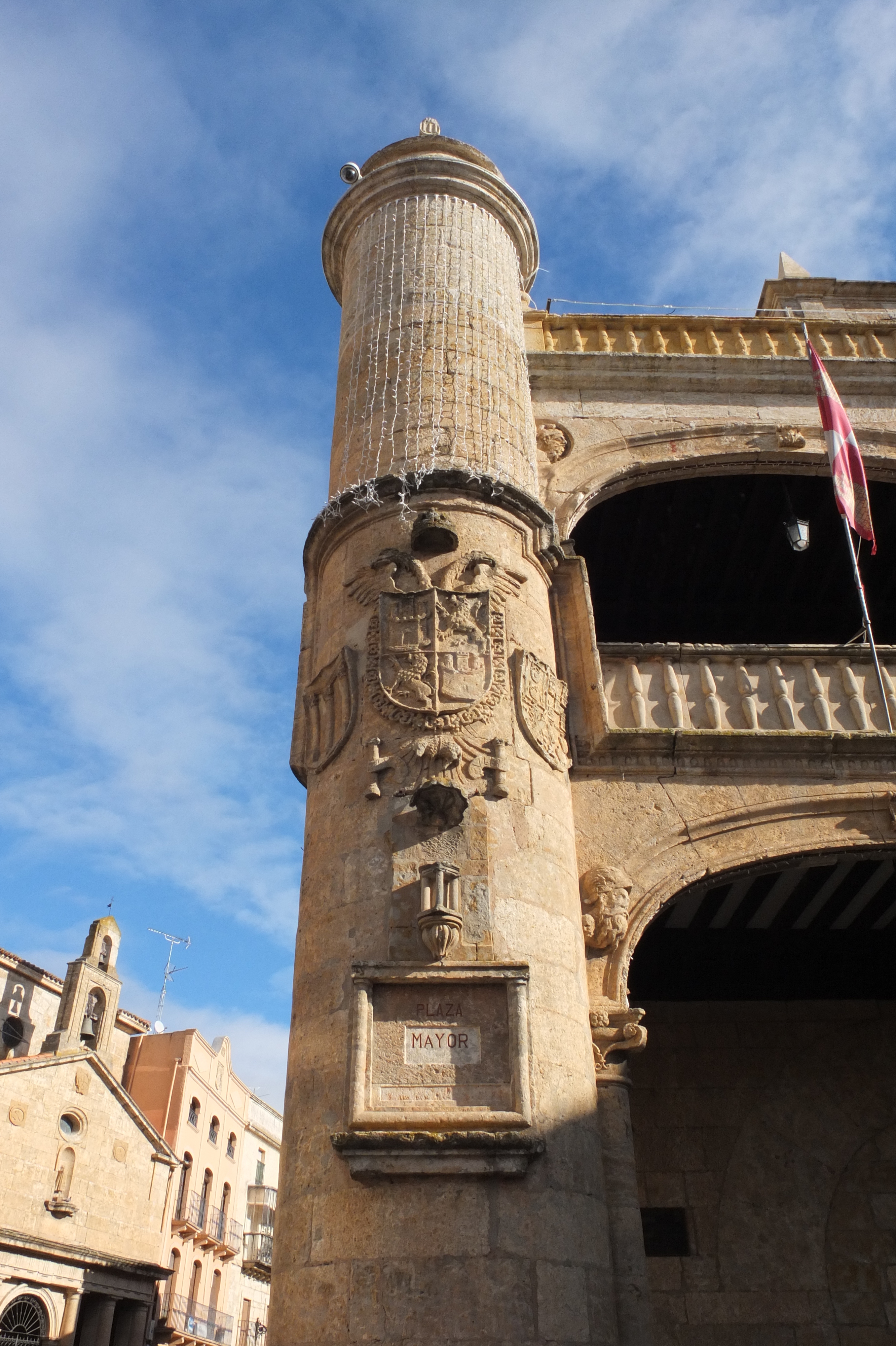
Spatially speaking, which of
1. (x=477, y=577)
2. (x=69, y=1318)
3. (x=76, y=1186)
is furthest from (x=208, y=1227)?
(x=477, y=577)

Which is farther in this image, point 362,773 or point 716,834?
point 716,834

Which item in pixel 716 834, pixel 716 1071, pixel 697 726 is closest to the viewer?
pixel 716 834

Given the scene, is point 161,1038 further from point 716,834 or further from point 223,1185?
point 716,834

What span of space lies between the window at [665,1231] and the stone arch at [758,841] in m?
3.26

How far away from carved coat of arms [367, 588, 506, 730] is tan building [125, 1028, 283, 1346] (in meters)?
29.1

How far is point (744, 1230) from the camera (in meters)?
9.21

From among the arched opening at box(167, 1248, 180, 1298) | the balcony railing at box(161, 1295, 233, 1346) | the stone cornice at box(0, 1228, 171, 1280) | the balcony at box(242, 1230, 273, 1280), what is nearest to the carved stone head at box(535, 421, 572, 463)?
the stone cornice at box(0, 1228, 171, 1280)

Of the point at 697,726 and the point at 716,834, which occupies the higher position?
the point at 697,726

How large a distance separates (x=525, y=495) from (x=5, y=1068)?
2447cm

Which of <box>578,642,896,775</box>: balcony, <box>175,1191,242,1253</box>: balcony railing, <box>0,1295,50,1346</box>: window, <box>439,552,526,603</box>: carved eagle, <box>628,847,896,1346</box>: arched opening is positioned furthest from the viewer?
<box>175,1191,242,1253</box>: balcony railing

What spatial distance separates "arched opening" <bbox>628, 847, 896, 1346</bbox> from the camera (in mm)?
8984

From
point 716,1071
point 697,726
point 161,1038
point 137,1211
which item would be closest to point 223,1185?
point 161,1038

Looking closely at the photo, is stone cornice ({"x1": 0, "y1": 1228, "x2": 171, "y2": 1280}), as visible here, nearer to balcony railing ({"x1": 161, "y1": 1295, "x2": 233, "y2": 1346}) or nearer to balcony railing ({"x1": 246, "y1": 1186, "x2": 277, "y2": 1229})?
balcony railing ({"x1": 161, "y1": 1295, "x2": 233, "y2": 1346})

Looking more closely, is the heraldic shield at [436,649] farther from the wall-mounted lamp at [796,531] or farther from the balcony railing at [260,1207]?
the balcony railing at [260,1207]
